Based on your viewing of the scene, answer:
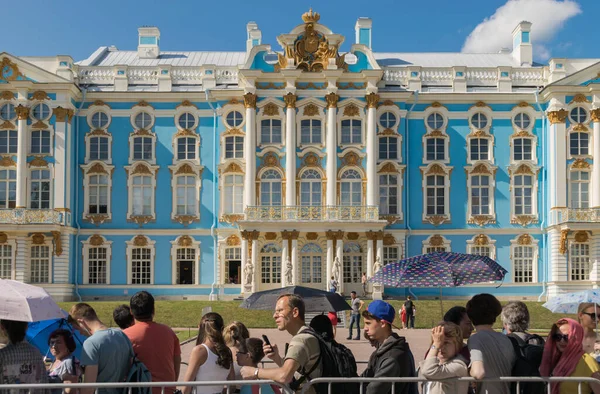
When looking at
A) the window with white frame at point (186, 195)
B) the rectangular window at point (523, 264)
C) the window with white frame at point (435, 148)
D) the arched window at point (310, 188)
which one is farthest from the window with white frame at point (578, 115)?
the window with white frame at point (186, 195)

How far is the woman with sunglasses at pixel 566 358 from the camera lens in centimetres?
809

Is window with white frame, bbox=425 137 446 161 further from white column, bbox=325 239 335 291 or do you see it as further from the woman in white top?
the woman in white top

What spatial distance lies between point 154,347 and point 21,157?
3413 cm

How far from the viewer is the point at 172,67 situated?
42.3m

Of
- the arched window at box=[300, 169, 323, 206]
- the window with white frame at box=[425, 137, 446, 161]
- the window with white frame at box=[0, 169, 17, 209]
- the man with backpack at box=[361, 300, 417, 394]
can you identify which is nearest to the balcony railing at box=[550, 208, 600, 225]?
the window with white frame at box=[425, 137, 446, 161]

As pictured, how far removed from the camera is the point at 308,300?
12266 mm

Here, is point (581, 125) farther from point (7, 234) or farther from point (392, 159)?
point (7, 234)

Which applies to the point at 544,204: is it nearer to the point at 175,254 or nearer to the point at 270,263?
the point at 270,263

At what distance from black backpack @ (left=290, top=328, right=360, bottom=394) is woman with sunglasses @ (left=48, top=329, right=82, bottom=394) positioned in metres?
2.40

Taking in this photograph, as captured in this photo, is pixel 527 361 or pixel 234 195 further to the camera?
pixel 234 195

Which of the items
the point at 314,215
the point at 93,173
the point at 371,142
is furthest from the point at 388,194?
the point at 93,173

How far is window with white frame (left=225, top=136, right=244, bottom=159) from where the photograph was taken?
41.6 meters

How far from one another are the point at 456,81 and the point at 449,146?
3.42 metres

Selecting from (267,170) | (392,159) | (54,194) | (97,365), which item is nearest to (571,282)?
(392,159)
